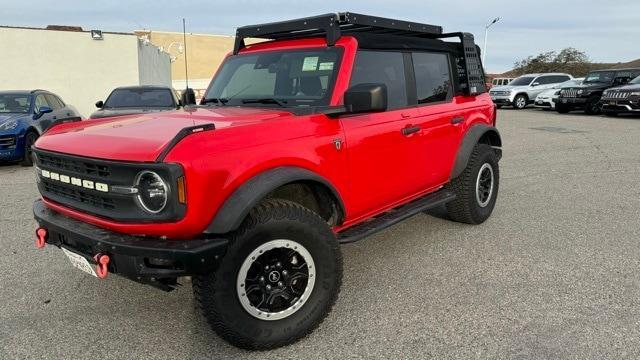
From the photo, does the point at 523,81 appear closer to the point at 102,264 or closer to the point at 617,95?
the point at 617,95

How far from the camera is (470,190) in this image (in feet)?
16.2

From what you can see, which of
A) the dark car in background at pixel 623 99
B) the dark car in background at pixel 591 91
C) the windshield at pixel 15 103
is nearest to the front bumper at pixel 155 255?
the windshield at pixel 15 103

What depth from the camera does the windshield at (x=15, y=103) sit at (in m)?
9.53

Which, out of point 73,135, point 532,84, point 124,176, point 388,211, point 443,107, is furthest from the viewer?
point 532,84

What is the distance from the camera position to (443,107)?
4.52 metres

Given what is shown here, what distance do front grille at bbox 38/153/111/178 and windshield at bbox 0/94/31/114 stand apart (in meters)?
7.60

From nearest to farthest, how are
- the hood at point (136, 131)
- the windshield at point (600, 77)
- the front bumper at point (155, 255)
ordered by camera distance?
the front bumper at point (155, 255), the hood at point (136, 131), the windshield at point (600, 77)

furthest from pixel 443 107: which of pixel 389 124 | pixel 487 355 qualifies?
pixel 487 355

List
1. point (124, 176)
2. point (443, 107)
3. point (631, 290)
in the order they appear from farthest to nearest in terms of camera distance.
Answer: point (443, 107) < point (631, 290) < point (124, 176)

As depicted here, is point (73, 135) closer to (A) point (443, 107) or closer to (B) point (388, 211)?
(B) point (388, 211)

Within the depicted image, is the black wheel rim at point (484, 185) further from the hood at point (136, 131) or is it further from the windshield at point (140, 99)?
the windshield at point (140, 99)

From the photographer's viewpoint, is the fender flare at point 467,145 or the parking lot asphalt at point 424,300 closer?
the parking lot asphalt at point 424,300

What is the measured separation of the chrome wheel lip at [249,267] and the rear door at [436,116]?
162 cm

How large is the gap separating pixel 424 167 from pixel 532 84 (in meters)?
22.6
